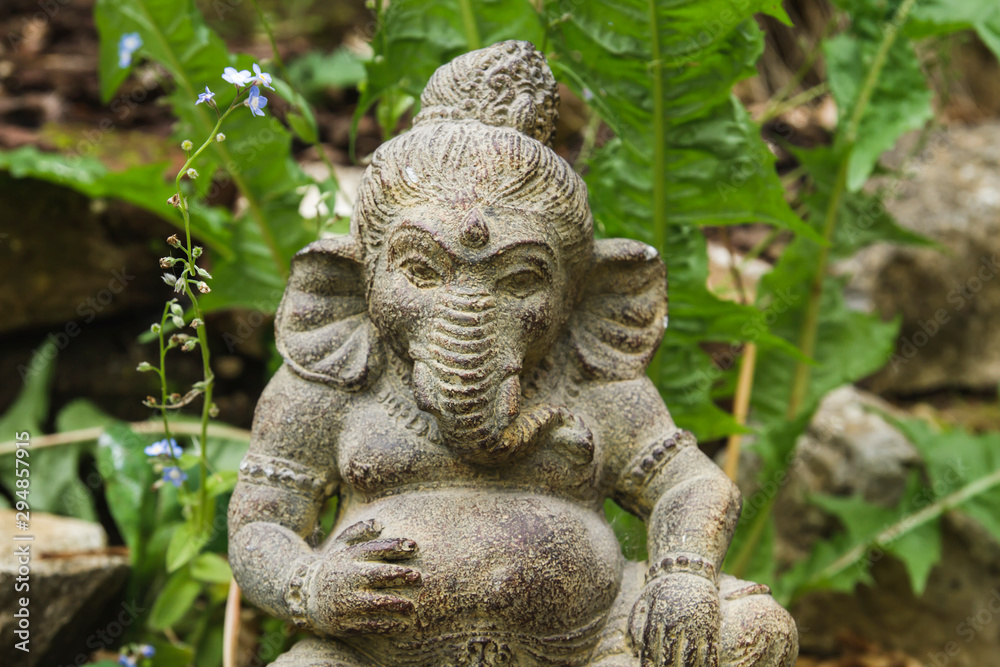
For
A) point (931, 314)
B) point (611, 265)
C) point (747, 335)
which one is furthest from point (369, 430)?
point (931, 314)

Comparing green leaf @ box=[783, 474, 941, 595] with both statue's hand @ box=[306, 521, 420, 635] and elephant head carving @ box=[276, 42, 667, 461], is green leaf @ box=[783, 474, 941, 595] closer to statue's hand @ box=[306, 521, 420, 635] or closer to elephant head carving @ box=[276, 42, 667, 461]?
elephant head carving @ box=[276, 42, 667, 461]

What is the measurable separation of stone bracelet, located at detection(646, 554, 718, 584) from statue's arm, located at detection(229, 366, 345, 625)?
699mm

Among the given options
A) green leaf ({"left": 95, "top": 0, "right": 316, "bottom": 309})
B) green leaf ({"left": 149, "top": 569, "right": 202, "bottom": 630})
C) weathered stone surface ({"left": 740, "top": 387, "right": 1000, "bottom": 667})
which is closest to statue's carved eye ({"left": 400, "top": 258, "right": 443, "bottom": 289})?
green leaf ({"left": 95, "top": 0, "right": 316, "bottom": 309})

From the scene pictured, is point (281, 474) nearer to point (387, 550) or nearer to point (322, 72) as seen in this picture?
point (387, 550)

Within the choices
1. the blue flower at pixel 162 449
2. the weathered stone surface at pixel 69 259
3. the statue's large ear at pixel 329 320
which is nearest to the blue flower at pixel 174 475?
the blue flower at pixel 162 449

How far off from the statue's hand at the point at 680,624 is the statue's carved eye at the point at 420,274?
28.0 inches

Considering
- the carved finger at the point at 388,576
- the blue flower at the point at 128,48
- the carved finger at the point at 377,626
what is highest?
the blue flower at the point at 128,48

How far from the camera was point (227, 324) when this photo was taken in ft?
13.4

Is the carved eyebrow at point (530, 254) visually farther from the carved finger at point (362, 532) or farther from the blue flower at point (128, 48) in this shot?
the blue flower at point (128, 48)

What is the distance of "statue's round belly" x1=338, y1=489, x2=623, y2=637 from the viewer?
178cm

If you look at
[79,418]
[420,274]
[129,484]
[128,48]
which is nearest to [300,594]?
[420,274]

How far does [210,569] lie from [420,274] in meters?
1.36

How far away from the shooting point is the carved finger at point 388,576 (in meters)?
1.72

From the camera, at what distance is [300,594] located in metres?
1.81
